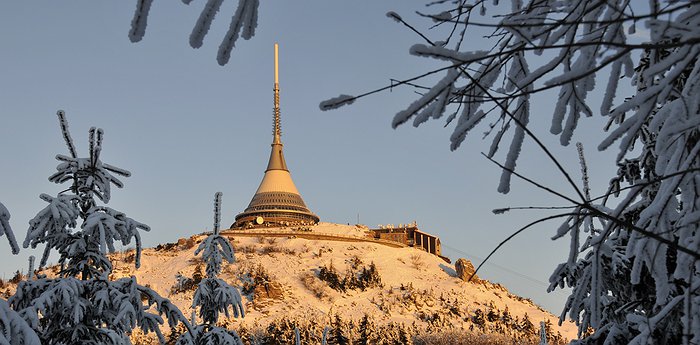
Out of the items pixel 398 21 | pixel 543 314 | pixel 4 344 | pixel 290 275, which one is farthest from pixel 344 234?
pixel 398 21

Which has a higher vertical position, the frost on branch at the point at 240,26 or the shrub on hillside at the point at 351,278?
the shrub on hillside at the point at 351,278

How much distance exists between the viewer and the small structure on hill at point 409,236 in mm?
49500

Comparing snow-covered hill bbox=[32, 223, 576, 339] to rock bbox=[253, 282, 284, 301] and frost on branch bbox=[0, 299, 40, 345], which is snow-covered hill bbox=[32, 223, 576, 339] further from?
frost on branch bbox=[0, 299, 40, 345]

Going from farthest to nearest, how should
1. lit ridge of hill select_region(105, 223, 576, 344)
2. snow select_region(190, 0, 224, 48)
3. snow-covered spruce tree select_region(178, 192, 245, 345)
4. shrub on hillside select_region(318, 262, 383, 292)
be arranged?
shrub on hillside select_region(318, 262, 383, 292) < lit ridge of hill select_region(105, 223, 576, 344) < snow-covered spruce tree select_region(178, 192, 245, 345) < snow select_region(190, 0, 224, 48)

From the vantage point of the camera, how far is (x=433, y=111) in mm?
2592

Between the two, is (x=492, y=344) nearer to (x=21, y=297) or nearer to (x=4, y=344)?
(x=21, y=297)

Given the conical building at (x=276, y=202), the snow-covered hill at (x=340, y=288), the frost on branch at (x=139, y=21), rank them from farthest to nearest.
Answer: the conical building at (x=276, y=202)
the snow-covered hill at (x=340, y=288)
the frost on branch at (x=139, y=21)

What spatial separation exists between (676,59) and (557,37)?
48 cm

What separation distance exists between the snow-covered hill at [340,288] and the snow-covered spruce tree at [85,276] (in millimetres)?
21084

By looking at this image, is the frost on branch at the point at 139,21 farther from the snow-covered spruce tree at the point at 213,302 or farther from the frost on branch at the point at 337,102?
the snow-covered spruce tree at the point at 213,302

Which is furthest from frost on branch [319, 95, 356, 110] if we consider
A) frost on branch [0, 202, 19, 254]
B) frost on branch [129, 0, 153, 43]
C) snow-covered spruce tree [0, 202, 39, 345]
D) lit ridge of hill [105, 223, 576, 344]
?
lit ridge of hill [105, 223, 576, 344]

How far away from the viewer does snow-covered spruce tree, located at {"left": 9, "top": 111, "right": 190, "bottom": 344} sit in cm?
852

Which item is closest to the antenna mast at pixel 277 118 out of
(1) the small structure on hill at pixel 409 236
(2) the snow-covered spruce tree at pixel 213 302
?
(1) the small structure on hill at pixel 409 236

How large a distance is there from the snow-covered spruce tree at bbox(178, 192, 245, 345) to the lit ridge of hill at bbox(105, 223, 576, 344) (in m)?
18.0
